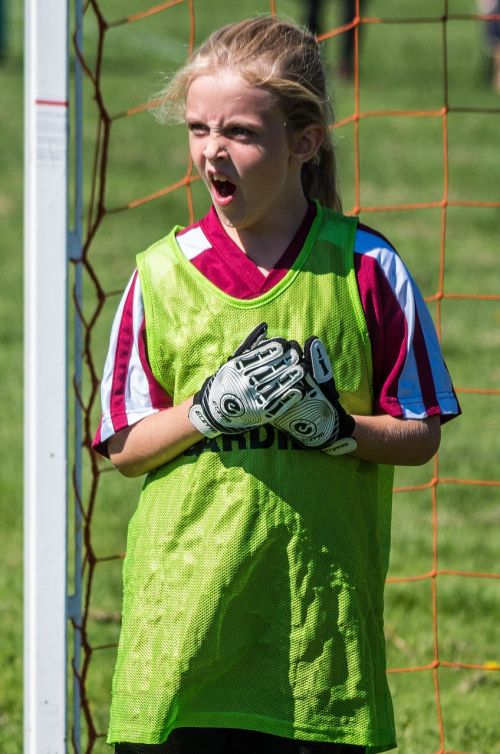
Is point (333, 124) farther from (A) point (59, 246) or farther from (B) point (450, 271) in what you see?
(B) point (450, 271)

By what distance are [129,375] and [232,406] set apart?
29 cm

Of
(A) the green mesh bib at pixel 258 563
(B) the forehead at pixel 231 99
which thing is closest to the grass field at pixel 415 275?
(B) the forehead at pixel 231 99

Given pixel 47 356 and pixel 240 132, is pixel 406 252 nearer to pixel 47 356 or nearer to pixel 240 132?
pixel 47 356

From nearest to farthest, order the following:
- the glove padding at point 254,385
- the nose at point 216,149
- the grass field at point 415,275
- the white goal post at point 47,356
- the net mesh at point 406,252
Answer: the glove padding at point 254,385
the nose at point 216,149
the white goal post at point 47,356
the net mesh at point 406,252
the grass field at point 415,275

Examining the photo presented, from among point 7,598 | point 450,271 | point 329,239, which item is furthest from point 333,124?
point 450,271

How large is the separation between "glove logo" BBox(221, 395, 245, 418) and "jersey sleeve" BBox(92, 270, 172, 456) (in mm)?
230

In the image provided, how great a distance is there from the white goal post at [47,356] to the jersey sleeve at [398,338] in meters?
0.63

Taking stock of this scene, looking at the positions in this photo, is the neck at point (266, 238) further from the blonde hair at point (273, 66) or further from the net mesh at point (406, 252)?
the net mesh at point (406, 252)

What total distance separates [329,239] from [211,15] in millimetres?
17571

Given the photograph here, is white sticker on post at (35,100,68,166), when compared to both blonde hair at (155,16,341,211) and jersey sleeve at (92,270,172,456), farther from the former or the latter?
jersey sleeve at (92,270,172,456)

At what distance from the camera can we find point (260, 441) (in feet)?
7.84

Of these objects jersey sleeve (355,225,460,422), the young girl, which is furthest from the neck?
jersey sleeve (355,225,460,422)

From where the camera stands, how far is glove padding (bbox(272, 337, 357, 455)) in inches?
89.1

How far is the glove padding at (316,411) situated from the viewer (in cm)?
226
